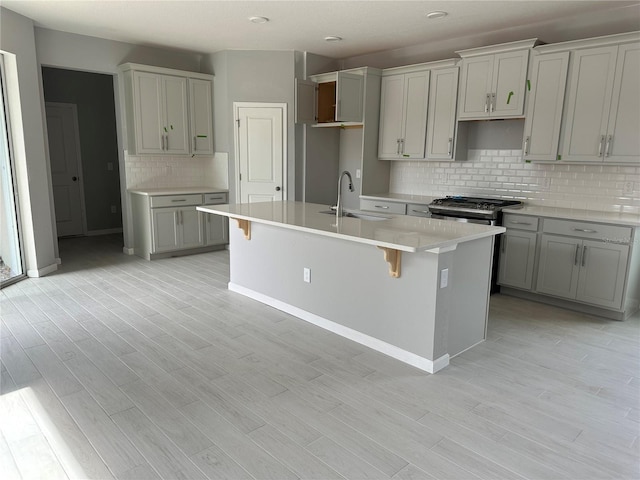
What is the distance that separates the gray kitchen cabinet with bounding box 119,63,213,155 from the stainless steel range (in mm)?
3470

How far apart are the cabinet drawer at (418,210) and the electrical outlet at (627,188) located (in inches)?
73.5

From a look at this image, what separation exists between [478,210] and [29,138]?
15.8 ft

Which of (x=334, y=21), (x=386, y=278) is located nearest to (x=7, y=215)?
(x=334, y=21)

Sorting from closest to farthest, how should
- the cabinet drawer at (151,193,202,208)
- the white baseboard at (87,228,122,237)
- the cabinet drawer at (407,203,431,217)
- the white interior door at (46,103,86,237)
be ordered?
the cabinet drawer at (407,203,431,217) → the cabinet drawer at (151,193,202,208) → the white interior door at (46,103,86,237) → the white baseboard at (87,228,122,237)

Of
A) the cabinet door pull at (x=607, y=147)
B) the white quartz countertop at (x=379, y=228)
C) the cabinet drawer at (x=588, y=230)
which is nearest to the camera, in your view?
the white quartz countertop at (x=379, y=228)

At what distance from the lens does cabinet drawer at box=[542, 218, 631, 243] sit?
3.78m

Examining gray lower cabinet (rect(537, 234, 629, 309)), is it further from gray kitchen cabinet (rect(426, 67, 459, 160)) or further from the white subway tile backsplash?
gray kitchen cabinet (rect(426, 67, 459, 160))

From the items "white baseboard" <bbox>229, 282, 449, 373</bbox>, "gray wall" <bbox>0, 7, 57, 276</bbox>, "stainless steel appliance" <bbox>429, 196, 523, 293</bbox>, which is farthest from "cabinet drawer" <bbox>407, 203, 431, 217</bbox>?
"gray wall" <bbox>0, 7, 57, 276</bbox>

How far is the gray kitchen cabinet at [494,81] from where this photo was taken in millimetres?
4441

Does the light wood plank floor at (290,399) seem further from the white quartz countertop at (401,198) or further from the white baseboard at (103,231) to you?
the white baseboard at (103,231)

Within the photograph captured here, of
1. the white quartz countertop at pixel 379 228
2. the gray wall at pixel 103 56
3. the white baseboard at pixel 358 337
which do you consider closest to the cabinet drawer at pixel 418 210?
the white quartz countertop at pixel 379 228

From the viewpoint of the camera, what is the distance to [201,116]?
20.7 ft

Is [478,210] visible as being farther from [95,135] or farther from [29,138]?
[95,135]

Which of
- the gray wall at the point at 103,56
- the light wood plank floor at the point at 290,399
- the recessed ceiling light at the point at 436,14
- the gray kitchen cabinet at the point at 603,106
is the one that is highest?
the recessed ceiling light at the point at 436,14
